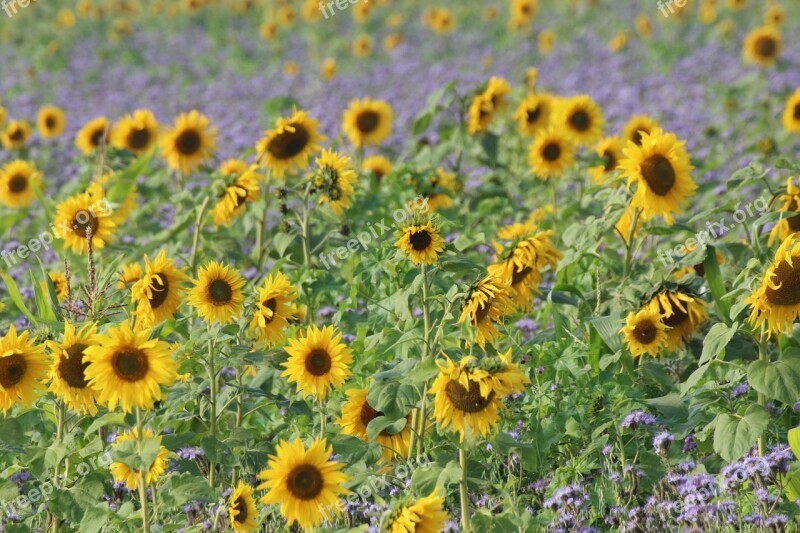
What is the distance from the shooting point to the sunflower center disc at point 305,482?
318cm

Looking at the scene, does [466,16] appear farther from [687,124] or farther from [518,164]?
[518,164]

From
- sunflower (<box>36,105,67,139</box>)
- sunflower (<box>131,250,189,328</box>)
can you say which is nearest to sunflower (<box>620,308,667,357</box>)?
sunflower (<box>131,250,189,328</box>)

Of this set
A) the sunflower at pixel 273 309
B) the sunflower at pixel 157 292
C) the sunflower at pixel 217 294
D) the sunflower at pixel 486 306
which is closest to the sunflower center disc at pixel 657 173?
the sunflower at pixel 486 306

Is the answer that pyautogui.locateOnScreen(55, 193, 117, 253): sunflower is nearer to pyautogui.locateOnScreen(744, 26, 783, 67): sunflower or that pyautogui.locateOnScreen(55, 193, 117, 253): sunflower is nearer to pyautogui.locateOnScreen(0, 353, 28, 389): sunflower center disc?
pyautogui.locateOnScreen(0, 353, 28, 389): sunflower center disc

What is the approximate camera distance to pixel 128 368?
128 inches

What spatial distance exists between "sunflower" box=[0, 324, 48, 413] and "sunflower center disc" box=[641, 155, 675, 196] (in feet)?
7.68

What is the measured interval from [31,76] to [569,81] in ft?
20.4

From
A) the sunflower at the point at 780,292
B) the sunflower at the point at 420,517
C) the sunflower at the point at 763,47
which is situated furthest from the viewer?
the sunflower at the point at 763,47

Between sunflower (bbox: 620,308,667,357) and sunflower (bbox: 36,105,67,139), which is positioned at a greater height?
sunflower (bbox: 36,105,67,139)

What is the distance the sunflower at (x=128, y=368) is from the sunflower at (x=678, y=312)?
1.84 metres

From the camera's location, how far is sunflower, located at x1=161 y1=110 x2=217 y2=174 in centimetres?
602

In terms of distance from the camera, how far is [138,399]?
3.25m

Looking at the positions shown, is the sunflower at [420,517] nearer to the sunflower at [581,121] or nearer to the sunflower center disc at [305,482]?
the sunflower center disc at [305,482]

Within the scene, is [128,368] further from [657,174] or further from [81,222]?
[657,174]
